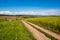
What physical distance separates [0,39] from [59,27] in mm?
11693

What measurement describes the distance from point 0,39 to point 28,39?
8.40 feet

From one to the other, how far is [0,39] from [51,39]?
4.66 meters

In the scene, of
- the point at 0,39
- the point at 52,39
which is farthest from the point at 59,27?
the point at 0,39

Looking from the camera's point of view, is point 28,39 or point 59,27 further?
point 59,27

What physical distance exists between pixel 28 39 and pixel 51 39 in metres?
2.13

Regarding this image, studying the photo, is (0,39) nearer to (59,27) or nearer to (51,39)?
(51,39)

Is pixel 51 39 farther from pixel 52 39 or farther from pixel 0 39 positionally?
pixel 0 39

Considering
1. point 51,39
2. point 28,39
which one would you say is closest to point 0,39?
point 28,39

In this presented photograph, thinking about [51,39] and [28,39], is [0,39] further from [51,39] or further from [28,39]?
[51,39]

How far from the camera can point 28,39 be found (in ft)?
39.2

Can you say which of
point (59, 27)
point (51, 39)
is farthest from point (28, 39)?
point (59, 27)

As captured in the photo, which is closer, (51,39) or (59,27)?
(51,39)

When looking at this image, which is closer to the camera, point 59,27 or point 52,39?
point 52,39

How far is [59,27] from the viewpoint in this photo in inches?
811
